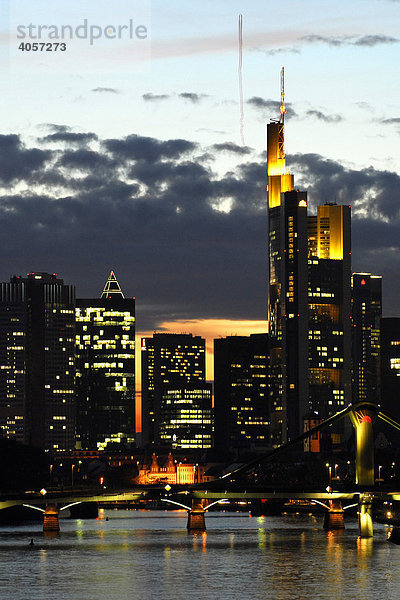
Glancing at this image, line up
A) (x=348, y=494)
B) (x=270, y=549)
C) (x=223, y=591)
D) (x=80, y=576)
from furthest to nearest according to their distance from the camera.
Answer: (x=348, y=494) < (x=270, y=549) < (x=80, y=576) < (x=223, y=591)

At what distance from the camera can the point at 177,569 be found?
13825 cm

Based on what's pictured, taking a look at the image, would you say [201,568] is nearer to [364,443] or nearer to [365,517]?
[365,517]

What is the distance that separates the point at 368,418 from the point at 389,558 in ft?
159

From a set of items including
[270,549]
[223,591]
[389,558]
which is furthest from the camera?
[270,549]

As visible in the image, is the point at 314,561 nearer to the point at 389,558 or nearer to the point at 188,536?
the point at 389,558

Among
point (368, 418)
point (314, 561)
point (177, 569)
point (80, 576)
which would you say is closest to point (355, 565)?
point (314, 561)

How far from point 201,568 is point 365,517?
44543mm

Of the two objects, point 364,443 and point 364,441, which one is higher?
point 364,441

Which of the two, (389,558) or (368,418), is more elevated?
(368,418)

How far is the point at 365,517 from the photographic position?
179250mm

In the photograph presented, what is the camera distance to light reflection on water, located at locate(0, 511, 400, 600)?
118625 mm

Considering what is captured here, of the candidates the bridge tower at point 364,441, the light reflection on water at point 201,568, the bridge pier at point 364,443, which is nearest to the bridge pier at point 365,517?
the light reflection on water at point 201,568

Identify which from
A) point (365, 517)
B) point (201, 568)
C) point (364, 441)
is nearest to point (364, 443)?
point (364, 441)

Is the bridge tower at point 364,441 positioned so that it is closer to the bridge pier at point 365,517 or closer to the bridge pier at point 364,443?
the bridge pier at point 364,443
